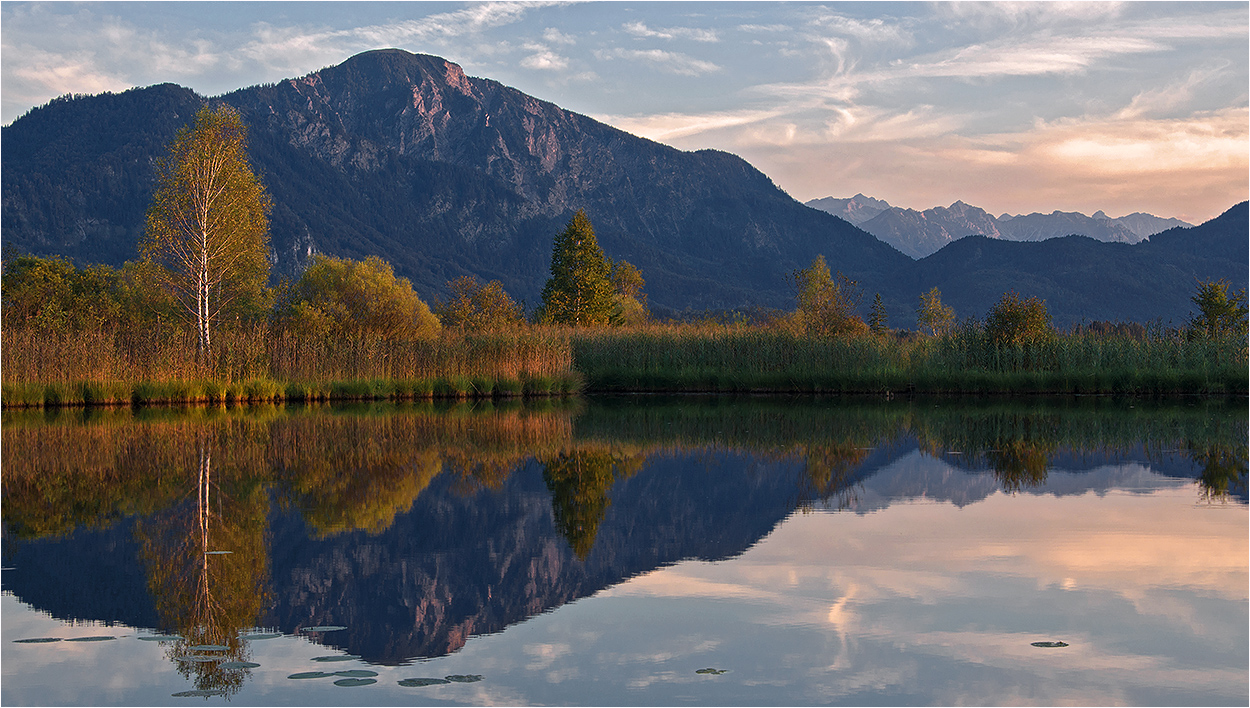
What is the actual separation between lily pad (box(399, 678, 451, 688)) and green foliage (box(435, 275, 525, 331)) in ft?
89.8

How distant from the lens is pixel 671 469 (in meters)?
12.2

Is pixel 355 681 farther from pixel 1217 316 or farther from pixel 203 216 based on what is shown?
pixel 1217 316

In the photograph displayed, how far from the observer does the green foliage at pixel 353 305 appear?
2880 cm

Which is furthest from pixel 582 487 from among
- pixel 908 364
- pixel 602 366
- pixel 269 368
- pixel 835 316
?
pixel 835 316

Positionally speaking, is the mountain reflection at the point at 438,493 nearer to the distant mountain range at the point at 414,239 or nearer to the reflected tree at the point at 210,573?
the reflected tree at the point at 210,573

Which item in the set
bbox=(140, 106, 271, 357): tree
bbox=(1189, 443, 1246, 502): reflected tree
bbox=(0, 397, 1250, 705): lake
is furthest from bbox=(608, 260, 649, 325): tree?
bbox=(0, 397, 1250, 705): lake

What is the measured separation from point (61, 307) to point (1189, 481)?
33.6m

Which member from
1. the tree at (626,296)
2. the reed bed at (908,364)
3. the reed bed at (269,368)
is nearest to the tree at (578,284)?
the tree at (626,296)

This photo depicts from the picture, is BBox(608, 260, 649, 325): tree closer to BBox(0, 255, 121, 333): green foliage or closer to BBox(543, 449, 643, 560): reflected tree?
BBox(0, 255, 121, 333): green foliage

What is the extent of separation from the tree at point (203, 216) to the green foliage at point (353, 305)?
2.38 meters

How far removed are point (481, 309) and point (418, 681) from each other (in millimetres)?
37939

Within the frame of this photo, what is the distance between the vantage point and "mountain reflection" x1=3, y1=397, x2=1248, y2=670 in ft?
21.4

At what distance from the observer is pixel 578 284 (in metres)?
41.5

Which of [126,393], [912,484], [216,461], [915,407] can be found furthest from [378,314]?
[912,484]
